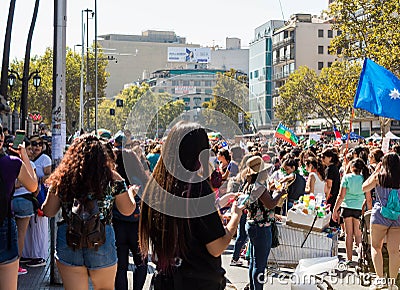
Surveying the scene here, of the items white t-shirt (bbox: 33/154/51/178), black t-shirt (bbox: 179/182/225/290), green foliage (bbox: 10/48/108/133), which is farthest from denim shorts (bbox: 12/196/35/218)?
green foliage (bbox: 10/48/108/133)

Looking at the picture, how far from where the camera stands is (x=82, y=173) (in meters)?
4.67

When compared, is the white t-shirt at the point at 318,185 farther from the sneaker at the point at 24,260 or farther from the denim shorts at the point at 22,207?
the denim shorts at the point at 22,207

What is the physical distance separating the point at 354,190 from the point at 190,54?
151098mm

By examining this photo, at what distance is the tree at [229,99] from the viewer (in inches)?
173

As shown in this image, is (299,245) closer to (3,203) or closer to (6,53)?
(3,203)

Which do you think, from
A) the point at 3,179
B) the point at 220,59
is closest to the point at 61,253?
the point at 3,179

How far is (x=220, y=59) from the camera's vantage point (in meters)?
157

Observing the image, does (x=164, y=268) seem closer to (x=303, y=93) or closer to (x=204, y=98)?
(x=204, y=98)

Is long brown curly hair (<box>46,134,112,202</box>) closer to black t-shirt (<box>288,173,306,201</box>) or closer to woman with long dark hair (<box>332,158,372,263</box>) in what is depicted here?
woman with long dark hair (<box>332,158,372,263</box>)

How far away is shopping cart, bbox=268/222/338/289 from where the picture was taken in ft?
28.2

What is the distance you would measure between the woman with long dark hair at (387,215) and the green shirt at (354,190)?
1.53 metres

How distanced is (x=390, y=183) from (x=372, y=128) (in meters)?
64.5

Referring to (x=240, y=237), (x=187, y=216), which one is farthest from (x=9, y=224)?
(x=240, y=237)

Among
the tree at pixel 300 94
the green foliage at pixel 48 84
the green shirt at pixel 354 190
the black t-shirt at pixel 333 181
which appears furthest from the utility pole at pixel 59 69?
the tree at pixel 300 94
